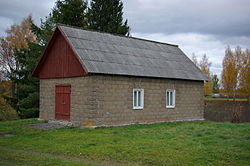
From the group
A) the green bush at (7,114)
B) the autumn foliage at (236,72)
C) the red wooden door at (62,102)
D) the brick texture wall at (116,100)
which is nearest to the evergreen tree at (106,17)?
the green bush at (7,114)

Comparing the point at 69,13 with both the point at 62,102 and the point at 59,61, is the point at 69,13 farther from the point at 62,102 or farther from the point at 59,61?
the point at 62,102

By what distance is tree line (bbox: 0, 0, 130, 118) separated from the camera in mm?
27922

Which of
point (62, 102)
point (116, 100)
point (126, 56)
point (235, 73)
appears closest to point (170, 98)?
point (126, 56)

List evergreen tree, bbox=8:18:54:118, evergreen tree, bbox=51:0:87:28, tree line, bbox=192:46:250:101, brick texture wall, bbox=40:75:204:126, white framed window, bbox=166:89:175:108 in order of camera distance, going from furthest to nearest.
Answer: tree line, bbox=192:46:250:101, evergreen tree, bbox=51:0:87:28, evergreen tree, bbox=8:18:54:118, white framed window, bbox=166:89:175:108, brick texture wall, bbox=40:75:204:126

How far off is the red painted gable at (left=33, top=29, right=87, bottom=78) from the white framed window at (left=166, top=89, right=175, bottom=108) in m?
6.43

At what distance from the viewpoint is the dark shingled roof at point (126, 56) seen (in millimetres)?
17156

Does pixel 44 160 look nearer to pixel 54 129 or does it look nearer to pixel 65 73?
pixel 54 129

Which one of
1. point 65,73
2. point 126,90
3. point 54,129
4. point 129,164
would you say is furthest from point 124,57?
point 129,164

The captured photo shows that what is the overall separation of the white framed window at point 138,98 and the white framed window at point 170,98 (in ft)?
7.80

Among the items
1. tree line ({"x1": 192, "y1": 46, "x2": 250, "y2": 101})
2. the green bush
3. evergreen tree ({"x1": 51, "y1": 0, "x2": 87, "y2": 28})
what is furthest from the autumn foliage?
the green bush

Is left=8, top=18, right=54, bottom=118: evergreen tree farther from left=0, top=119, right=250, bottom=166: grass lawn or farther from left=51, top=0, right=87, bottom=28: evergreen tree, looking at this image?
left=0, top=119, right=250, bottom=166: grass lawn

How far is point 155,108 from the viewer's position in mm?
19672

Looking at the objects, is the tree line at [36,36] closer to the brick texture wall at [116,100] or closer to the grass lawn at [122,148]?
the brick texture wall at [116,100]

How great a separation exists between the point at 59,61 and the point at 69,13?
14080mm
